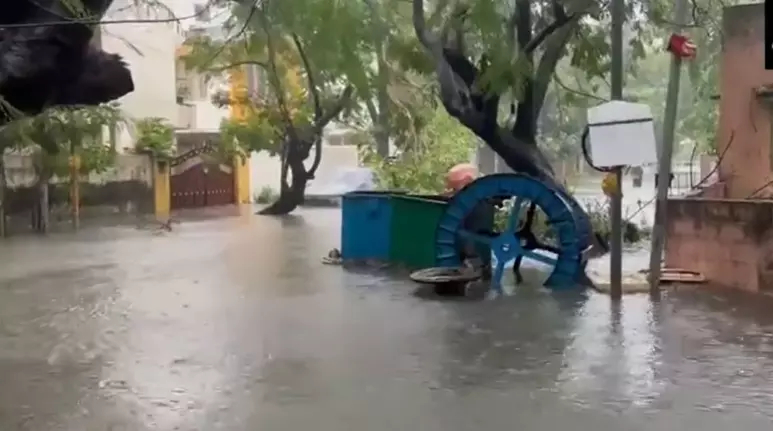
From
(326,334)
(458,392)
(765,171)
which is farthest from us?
(765,171)

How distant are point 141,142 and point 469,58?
527 inches

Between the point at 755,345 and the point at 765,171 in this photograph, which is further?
the point at 765,171

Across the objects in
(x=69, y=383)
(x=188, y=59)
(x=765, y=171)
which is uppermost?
(x=188, y=59)

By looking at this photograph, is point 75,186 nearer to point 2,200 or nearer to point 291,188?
point 2,200

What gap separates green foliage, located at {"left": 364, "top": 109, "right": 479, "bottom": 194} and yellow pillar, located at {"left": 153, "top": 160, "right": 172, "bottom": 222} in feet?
17.0

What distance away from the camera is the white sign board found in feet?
33.2

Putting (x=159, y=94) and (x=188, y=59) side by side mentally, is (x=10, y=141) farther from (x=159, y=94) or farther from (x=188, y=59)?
(x=159, y=94)

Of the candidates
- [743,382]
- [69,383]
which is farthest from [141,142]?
[743,382]

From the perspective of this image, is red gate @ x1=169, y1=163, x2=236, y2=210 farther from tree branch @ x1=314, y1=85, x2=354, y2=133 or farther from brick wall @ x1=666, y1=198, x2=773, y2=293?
brick wall @ x1=666, y1=198, x2=773, y2=293

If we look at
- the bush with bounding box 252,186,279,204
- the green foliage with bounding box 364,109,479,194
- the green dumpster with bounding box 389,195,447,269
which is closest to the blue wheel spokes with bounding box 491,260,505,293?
the green dumpster with bounding box 389,195,447,269

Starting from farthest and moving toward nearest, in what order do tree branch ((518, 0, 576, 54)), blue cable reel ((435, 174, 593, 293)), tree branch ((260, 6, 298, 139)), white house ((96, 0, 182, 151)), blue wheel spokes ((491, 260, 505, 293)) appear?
white house ((96, 0, 182, 151)) → tree branch ((260, 6, 298, 139)) → tree branch ((518, 0, 576, 54)) → blue wheel spokes ((491, 260, 505, 293)) → blue cable reel ((435, 174, 593, 293))

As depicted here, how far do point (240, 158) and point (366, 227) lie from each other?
16.0m

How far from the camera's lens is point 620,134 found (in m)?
10.2

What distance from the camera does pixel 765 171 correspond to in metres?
11.8
